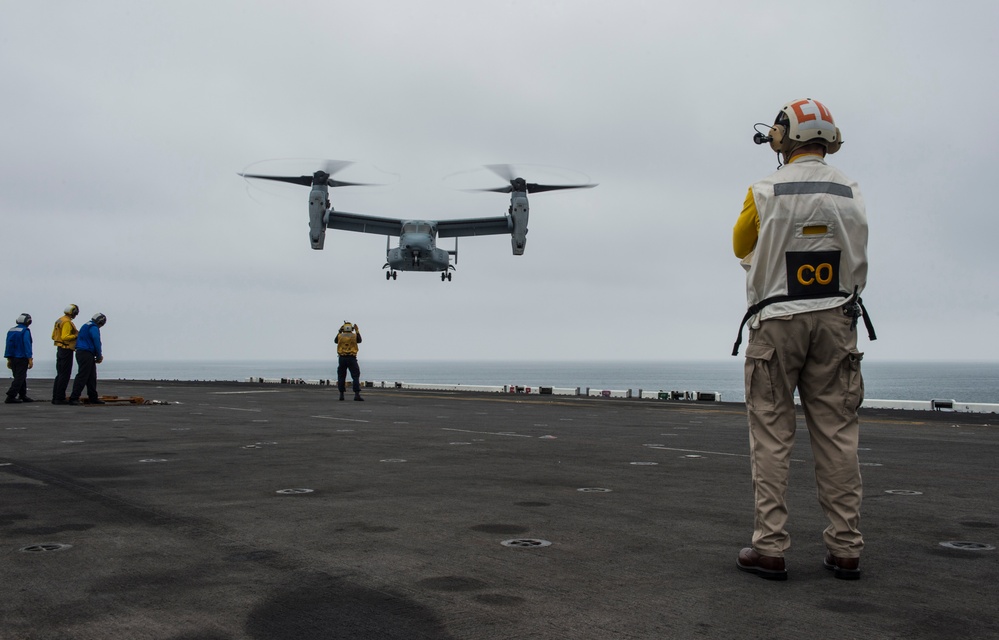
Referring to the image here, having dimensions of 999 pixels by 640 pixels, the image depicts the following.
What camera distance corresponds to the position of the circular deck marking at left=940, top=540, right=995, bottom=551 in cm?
430

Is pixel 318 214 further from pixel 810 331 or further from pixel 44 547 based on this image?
pixel 810 331

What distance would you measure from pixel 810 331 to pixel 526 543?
6.54 feet

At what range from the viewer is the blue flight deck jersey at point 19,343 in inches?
762

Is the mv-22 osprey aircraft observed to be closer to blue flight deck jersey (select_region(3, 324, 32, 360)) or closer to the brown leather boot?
blue flight deck jersey (select_region(3, 324, 32, 360))

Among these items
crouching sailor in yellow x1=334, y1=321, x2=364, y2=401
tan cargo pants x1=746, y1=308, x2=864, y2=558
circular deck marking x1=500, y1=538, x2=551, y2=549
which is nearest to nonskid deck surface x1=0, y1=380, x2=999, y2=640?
circular deck marking x1=500, y1=538, x2=551, y2=549

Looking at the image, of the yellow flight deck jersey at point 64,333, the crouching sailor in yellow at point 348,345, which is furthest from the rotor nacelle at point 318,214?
the yellow flight deck jersey at point 64,333

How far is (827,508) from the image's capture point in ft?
13.3

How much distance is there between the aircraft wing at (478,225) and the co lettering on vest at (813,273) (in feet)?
170

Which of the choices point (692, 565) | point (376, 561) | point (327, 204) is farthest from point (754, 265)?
point (327, 204)

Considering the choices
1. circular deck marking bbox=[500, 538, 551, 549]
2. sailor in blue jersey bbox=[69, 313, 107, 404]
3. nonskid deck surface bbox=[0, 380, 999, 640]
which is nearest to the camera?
nonskid deck surface bbox=[0, 380, 999, 640]

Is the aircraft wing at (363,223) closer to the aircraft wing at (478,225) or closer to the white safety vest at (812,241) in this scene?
the aircraft wing at (478,225)

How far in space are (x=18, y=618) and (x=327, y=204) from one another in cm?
5335

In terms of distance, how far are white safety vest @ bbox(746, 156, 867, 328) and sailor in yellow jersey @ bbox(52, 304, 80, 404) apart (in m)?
18.9

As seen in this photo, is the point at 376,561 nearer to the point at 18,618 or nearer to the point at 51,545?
the point at 18,618
